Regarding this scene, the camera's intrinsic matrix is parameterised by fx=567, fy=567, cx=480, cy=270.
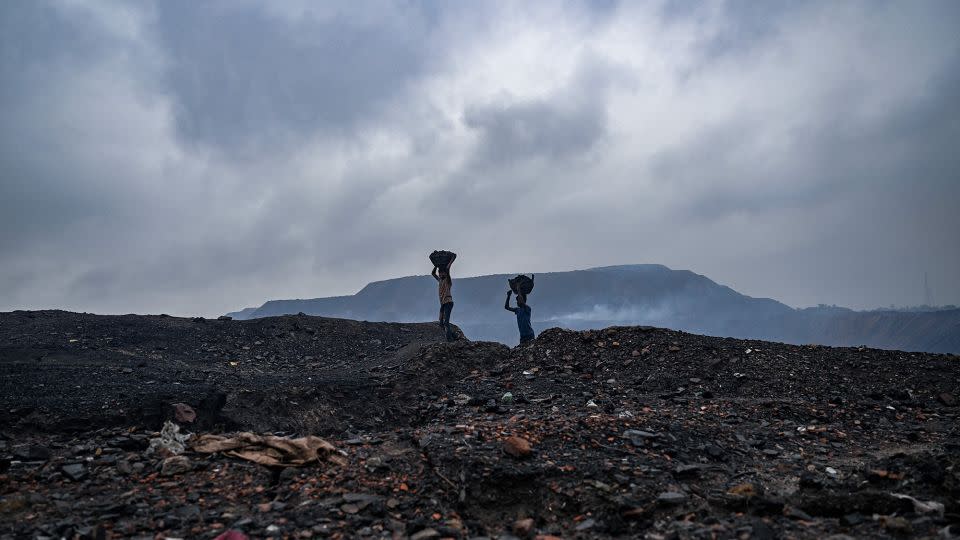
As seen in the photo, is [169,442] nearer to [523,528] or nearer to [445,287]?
[523,528]

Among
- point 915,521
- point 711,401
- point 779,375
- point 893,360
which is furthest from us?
point 893,360

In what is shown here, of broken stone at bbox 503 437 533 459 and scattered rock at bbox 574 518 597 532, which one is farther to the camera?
broken stone at bbox 503 437 533 459

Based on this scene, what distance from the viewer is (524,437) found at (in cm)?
574

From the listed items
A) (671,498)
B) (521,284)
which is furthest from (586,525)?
(521,284)

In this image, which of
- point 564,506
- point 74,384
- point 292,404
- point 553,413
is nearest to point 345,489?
point 564,506

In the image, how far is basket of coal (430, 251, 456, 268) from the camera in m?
15.1

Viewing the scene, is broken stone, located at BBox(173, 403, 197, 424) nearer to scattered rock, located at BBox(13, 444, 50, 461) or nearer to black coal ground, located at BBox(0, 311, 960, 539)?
black coal ground, located at BBox(0, 311, 960, 539)

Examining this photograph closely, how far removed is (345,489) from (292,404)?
4.57 metres

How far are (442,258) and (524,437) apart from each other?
9.68 meters

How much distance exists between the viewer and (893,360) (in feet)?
35.3

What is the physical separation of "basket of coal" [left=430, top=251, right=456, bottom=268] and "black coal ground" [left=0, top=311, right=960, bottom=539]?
9.26 feet

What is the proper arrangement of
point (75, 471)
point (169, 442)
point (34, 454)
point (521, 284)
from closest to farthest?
point (75, 471), point (34, 454), point (169, 442), point (521, 284)

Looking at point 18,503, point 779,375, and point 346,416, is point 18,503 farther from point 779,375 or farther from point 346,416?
point 779,375

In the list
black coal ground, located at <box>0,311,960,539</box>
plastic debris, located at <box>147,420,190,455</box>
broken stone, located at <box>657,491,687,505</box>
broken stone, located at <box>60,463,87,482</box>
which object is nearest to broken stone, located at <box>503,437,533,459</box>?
black coal ground, located at <box>0,311,960,539</box>
